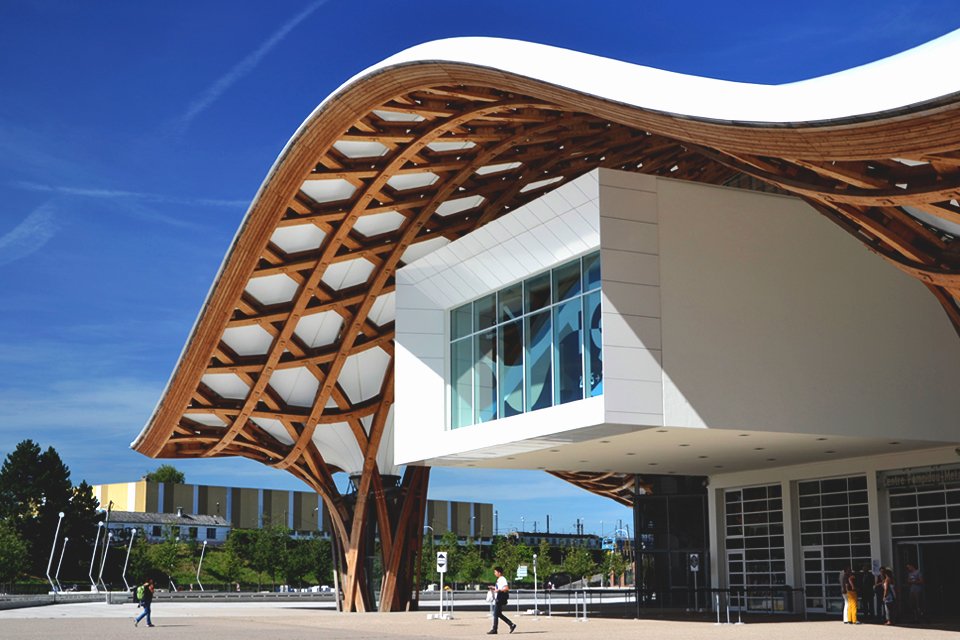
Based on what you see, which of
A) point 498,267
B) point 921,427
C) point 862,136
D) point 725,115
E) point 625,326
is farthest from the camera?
point 498,267

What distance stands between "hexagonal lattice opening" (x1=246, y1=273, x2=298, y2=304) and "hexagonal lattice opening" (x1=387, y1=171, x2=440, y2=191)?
5.70 m

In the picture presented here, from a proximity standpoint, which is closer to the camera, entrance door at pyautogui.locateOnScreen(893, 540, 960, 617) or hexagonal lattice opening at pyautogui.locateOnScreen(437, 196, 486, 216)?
entrance door at pyautogui.locateOnScreen(893, 540, 960, 617)

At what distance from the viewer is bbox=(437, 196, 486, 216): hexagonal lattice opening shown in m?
38.5

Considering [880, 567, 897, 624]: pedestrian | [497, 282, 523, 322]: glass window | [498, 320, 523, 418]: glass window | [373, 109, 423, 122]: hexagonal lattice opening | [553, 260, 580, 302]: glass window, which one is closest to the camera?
[553, 260, 580, 302]: glass window

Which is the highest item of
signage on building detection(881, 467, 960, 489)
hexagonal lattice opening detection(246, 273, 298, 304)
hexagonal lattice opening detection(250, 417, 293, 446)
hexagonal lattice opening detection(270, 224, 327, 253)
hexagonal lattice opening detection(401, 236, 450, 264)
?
hexagonal lattice opening detection(401, 236, 450, 264)

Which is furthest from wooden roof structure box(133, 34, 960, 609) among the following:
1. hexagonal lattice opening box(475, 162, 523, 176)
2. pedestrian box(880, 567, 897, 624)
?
pedestrian box(880, 567, 897, 624)

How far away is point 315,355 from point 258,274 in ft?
23.6

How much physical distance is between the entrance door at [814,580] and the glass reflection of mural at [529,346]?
39.0 ft

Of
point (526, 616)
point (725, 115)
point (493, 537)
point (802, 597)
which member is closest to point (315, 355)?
point (526, 616)

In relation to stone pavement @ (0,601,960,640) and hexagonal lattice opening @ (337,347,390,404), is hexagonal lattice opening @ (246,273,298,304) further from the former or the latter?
stone pavement @ (0,601,960,640)

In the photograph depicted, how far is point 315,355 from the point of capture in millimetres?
43719

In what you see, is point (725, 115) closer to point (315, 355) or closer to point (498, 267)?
point (498, 267)

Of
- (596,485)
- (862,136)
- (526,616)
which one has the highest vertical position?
(862,136)

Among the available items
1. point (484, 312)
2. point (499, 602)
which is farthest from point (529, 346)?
point (499, 602)
